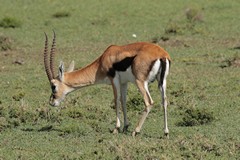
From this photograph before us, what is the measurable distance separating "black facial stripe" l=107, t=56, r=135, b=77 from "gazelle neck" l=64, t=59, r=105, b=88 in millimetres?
295

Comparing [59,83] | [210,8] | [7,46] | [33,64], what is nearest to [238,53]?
[33,64]

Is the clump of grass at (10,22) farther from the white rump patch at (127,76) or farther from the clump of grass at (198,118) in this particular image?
the white rump patch at (127,76)

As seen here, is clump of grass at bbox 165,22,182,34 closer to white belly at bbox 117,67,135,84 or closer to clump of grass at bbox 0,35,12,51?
clump of grass at bbox 0,35,12,51

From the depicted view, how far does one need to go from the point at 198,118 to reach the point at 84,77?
1746 mm

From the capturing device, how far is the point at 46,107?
10.4 meters

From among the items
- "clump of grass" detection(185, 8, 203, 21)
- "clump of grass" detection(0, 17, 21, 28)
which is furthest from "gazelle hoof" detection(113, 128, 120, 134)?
"clump of grass" detection(185, 8, 203, 21)

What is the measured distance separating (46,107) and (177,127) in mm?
2164

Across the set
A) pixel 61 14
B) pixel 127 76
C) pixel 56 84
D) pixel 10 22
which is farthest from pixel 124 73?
pixel 61 14

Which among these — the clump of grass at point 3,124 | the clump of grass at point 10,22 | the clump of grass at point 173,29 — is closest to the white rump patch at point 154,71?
the clump of grass at point 3,124

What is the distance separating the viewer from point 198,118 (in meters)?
9.63

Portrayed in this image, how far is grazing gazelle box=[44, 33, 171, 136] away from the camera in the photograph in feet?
28.8

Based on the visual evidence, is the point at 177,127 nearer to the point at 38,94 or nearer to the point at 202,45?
the point at 38,94

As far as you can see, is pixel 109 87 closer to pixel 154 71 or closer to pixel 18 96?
A: pixel 18 96

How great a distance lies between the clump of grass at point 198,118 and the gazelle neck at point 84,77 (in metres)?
1.39
